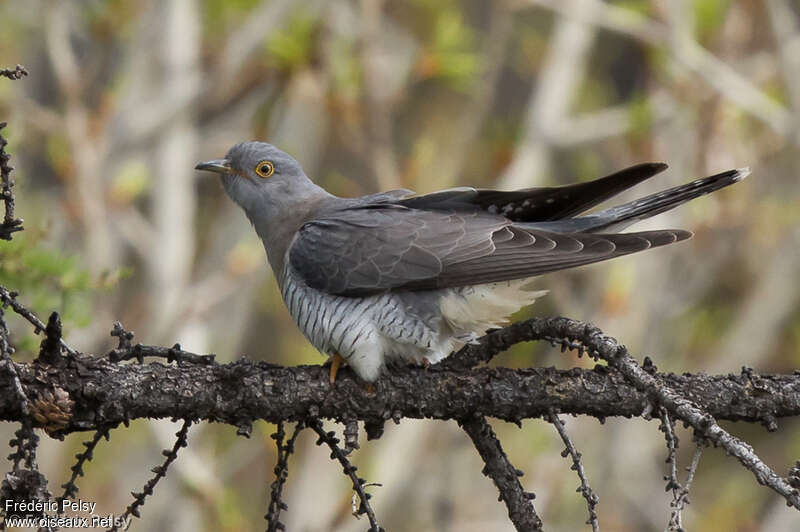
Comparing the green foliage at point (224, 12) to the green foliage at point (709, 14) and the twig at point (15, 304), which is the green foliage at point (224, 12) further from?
the twig at point (15, 304)

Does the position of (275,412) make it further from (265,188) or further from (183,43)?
(183,43)

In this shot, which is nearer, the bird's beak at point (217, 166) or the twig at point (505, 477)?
the twig at point (505, 477)

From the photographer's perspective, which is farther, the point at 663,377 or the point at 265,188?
the point at 265,188

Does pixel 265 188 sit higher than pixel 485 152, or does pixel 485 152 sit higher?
pixel 485 152

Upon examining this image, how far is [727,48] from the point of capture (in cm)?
663

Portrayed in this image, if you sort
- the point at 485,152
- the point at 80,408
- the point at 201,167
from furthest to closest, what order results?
the point at 485,152, the point at 201,167, the point at 80,408

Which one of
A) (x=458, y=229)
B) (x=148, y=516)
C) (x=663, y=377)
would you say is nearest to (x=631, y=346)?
(x=148, y=516)

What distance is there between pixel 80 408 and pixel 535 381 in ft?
3.37

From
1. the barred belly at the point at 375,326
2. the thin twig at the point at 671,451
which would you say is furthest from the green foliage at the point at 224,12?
the thin twig at the point at 671,451

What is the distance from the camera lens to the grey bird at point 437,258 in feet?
8.96

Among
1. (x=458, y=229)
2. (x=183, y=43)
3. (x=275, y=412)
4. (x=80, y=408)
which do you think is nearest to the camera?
(x=80, y=408)

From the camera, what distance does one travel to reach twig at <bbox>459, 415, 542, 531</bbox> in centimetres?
214

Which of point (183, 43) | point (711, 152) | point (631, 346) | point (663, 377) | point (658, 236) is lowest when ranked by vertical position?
point (663, 377)

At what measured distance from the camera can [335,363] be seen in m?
2.66
